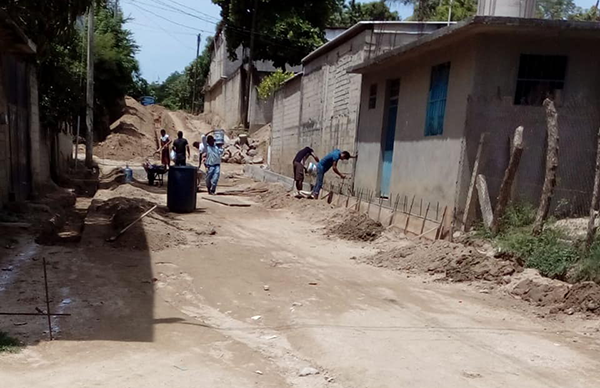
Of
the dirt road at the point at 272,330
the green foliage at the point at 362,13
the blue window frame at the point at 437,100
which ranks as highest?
the green foliage at the point at 362,13

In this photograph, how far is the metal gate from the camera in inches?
398

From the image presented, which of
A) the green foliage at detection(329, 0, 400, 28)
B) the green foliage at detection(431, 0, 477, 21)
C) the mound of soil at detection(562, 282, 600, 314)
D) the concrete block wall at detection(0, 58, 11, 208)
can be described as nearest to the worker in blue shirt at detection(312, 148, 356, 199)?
the concrete block wall at detection(0, 58, 11, 208)

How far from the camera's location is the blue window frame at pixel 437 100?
31.8 feet

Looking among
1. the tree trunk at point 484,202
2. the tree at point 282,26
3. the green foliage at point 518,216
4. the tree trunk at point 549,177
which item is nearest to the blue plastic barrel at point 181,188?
the tree trunk at point 484,202

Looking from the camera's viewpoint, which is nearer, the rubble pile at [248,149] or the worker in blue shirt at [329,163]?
the worker in blue shirt at [329,163]

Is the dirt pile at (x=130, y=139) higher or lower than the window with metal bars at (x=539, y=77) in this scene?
lower

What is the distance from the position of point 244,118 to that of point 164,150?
46.4 ft

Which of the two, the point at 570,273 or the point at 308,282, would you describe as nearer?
the point at 570,273

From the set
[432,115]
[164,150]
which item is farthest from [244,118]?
[432,115]

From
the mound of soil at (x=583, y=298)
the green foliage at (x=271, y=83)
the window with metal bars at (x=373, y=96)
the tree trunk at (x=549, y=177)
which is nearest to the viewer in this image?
the mound of soil at (x=583, y=298)

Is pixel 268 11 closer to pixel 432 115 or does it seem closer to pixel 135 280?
pixel 432 115

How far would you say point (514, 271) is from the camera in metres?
7.02

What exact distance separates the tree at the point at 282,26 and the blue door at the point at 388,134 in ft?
57.3

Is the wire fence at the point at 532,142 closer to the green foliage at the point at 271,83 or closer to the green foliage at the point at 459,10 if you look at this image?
the green foliage at the point at 271,83
